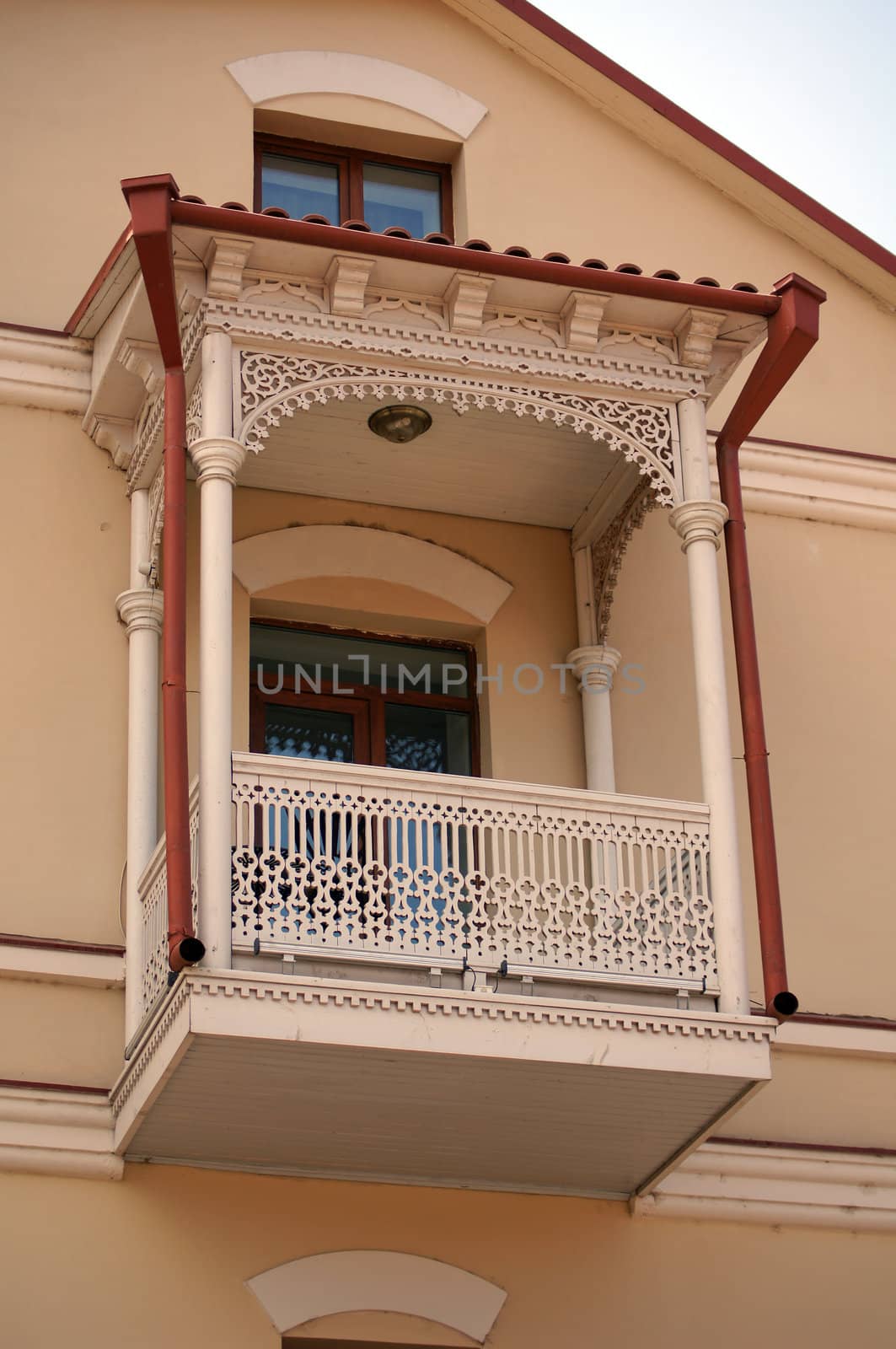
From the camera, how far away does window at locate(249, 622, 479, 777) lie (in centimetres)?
955

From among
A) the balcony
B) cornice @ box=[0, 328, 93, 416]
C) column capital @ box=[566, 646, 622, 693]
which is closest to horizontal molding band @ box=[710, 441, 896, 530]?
column capital @ box=[566, 646, 622, 693]

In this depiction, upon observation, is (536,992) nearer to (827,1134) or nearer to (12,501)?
(827,1134)

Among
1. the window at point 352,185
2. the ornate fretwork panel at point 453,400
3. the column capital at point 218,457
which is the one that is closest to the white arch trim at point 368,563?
the ornate fretwork panel at point 453,400

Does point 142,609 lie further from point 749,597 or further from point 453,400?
point 749,597

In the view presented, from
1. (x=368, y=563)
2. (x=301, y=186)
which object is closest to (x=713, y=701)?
(x=368, y=563)

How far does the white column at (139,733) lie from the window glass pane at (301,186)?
2.19m

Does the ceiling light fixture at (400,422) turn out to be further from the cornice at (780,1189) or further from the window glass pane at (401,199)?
the cornice at (780,1189)

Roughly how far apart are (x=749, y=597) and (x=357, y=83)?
3910mm

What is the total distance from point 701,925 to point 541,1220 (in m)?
1.51

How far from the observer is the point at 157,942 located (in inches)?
319

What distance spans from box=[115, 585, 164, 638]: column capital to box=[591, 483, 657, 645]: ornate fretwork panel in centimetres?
217

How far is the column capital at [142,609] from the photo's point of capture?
9016 mm

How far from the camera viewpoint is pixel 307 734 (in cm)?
955

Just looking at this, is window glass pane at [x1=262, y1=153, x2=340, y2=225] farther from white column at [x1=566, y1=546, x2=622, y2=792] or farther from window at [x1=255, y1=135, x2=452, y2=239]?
white column at [x1=566, y1=546, x2=622, y2=792]
